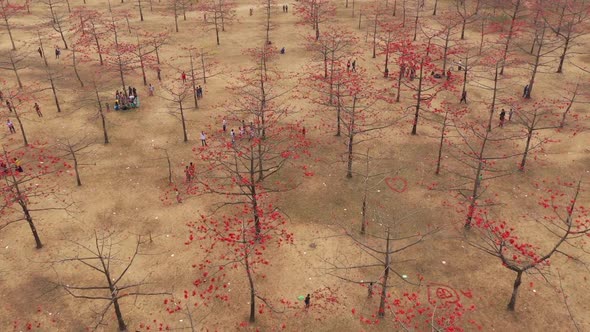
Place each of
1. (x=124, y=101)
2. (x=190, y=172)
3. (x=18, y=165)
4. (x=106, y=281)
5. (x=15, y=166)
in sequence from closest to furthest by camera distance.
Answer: (x=106, y=281) → (x=190, y=172) → (x=15, y=166) → (x=18, y=165) → (x=124, y=101)

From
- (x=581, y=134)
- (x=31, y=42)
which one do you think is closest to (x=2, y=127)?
(x=31, y=42)

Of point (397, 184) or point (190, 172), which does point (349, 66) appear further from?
point (190, 172)

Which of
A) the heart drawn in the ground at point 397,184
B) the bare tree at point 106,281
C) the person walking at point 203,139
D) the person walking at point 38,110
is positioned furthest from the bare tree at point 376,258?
the person walking at point 38,110

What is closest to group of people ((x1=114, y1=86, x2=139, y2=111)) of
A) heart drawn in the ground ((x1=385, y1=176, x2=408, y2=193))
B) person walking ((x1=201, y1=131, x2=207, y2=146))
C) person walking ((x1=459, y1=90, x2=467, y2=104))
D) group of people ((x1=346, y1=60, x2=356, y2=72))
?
person walking ((x1=201, y1=131, x2=207, y2=146))

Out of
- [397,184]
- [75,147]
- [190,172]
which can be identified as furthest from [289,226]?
[75,147]

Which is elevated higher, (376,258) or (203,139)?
(203,139)

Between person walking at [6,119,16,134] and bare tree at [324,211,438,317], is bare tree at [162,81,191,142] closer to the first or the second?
person walking at [6,119,16,134]
